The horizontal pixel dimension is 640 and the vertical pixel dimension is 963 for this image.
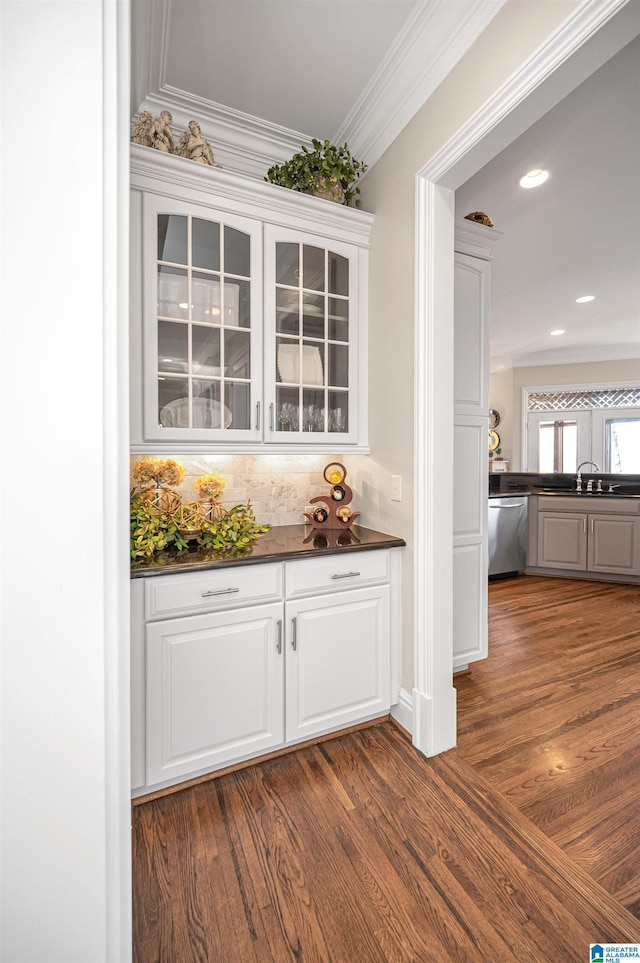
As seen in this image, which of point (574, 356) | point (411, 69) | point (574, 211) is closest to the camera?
point (411, 69)

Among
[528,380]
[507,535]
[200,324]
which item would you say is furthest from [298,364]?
[528,380]

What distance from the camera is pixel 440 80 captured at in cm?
176

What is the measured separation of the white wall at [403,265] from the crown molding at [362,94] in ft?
0.19

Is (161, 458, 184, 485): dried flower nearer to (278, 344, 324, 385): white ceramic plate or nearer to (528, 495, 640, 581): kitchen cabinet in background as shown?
(278, 344, 324, 385): white ceramic plate

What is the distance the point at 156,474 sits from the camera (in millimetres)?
1976

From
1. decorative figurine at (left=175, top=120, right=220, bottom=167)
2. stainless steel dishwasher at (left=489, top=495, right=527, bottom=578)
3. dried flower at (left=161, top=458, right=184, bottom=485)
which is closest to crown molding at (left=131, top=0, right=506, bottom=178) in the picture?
decorative figurine at (left=175, top=120, right=220, bottom=167)

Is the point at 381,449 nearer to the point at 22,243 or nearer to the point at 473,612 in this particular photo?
the point at 473,612

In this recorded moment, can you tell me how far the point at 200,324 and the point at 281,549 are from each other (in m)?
1.02

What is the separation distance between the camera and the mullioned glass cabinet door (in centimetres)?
185

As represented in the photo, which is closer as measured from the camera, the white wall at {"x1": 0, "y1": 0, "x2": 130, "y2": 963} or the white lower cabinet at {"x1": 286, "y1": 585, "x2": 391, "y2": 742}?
the white wall at {"x1": 0, "y1": 0, "x2": 130, "y2": 963}

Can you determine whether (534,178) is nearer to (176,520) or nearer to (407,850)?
(176,520)

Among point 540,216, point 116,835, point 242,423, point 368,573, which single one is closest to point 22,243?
point 116,835

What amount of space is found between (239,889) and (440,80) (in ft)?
9.41

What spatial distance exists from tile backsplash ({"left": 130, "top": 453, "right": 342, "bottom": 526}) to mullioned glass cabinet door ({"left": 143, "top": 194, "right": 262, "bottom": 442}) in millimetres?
343
